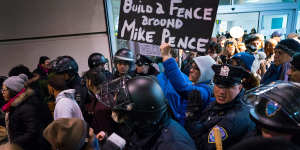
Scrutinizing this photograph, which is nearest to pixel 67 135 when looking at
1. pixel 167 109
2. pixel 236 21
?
pixel 167 109

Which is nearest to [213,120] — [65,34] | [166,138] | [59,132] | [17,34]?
[166,138]

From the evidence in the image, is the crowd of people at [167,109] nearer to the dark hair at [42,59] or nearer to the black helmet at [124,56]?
the black helmet at [124,56]

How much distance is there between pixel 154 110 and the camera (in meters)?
1.38

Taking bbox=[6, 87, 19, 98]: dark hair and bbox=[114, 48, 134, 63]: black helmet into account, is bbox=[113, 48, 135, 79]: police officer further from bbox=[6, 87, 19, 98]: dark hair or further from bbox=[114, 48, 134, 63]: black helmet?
bbox=[6, 87, 19, 98]: dark hair

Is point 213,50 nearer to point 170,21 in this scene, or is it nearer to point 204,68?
point 204,68

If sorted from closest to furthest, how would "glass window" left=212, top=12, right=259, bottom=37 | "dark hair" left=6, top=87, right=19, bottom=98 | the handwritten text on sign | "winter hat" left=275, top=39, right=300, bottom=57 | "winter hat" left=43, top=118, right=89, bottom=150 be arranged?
1. "winter hat" left=43, top=118, right=89, bottom=150
2. the handwritten text on sign
3. "dark hair" left=6, top=87, right=19, bottom=98
4. "winter hat" left=275, top=39, right=300, bottom=57
5. "glass window" left=212, top=12, right=259, bottom=37

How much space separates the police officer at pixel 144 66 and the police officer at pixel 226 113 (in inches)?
66.8

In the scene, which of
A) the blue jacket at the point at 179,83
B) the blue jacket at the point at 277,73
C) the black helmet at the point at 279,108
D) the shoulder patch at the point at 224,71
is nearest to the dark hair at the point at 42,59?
the blue jacket at the point at 179,83

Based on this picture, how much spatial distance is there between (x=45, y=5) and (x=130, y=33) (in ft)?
10.5

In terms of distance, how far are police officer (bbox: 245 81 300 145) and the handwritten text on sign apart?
105 centimetres

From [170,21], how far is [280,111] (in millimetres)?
1723

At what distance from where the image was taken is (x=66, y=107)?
2256mm

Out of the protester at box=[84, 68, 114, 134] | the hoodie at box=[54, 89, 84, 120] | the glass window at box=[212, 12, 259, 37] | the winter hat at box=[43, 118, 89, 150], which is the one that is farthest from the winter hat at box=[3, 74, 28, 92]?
the glass window at box=[212, 12, 259, 37]

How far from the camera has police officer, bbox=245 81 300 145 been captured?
1.11m
